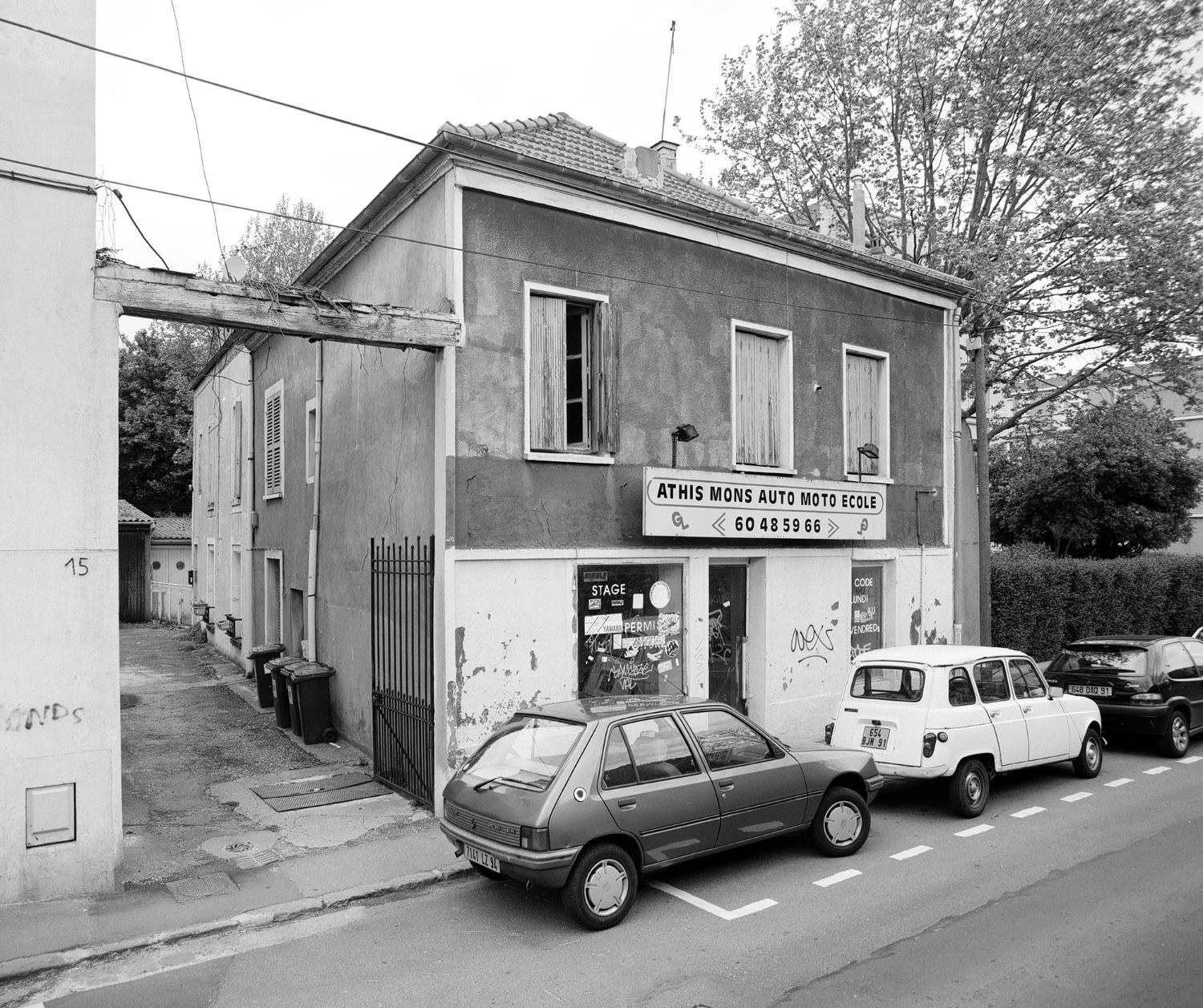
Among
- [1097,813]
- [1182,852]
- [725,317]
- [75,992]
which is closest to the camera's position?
[75,992]

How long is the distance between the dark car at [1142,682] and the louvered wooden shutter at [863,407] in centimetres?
379

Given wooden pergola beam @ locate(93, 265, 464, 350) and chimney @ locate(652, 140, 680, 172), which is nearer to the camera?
wooden pergola beam @ locate(93, 265, 464, 350)

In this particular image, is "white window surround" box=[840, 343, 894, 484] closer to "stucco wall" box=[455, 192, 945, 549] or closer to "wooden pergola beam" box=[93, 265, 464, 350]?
"stucco wall" box=[455, 192, 945, 549]

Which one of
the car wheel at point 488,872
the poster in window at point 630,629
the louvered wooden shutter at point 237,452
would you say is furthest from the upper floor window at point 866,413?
the louvered wooden shutter at point 237,452

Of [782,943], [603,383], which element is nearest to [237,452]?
[603,383]

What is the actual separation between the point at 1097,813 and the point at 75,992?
29.0 feet

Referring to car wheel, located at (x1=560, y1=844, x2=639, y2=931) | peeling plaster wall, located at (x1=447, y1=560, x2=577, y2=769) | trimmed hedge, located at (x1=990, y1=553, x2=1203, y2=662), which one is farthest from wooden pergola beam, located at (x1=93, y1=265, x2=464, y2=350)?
trimmed hedge, located at (x1=990, y1=553, x2=1203, y2=662)

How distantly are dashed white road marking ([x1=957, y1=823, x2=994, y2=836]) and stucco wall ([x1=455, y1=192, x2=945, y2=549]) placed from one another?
454 centimetres

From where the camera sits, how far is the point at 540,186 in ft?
32.1

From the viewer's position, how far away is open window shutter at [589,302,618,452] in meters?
10.4

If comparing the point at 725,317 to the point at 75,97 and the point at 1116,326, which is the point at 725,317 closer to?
the point at 75,97

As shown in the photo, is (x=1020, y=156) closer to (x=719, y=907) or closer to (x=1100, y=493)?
(x=1100, y=493)

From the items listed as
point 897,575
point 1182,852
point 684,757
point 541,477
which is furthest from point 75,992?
point 897,575

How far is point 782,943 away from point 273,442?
13.1 meters
